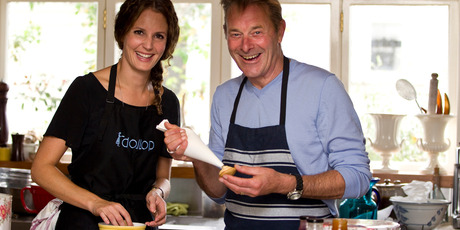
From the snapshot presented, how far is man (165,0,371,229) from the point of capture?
2.13 m

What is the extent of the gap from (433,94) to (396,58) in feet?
1.18

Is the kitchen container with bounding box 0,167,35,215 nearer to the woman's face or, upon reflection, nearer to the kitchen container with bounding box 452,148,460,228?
the woman's face

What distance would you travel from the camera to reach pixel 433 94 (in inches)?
163

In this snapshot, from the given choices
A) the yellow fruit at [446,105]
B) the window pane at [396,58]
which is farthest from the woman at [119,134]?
the yellow fruit at [446,105]

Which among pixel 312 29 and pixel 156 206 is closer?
pixel 156 206

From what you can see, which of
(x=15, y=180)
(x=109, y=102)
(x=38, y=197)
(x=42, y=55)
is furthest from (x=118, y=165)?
(x=42, y=55)

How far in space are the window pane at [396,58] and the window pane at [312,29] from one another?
0.54 feet

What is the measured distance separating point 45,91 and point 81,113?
2.45m

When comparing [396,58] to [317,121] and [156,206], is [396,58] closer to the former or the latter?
[317,121]

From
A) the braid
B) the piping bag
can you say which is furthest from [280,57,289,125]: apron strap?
the braid

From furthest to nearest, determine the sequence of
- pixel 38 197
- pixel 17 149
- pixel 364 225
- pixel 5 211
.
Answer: pixel 17 149 < pixel 38 197 < pixel 5 211 < pixel 364 225

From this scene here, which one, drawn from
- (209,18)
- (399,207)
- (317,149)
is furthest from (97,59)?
(317,149)

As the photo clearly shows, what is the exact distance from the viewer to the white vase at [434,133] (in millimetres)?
4109

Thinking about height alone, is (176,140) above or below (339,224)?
above
